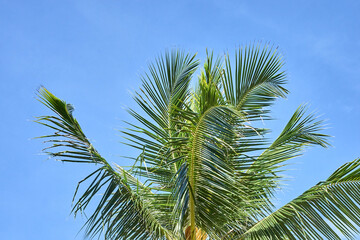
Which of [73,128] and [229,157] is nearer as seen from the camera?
[73,128]

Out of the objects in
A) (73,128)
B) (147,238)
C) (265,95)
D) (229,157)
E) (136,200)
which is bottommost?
(147,238)

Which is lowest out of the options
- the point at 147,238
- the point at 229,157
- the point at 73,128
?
the point at 147,238

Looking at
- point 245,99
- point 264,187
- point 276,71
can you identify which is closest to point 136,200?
point 264,187

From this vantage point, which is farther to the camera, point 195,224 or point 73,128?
point 195,224

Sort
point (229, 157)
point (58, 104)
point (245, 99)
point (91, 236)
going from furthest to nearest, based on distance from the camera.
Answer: point (245, 99)
point (229, 157)
point (91, 236)
point (58, 104)

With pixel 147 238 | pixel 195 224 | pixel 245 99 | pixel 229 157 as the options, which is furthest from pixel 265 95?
pixel 147 238

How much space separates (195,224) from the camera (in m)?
5.61

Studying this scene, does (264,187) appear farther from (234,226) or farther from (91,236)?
(91,236)

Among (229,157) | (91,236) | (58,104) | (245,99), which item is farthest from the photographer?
(245,99)

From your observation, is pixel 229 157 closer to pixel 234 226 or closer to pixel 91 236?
pixel 234 226

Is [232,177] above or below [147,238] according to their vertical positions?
above

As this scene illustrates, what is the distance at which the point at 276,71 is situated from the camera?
6758mm

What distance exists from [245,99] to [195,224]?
1902mm

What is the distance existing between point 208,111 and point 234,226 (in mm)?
1546
